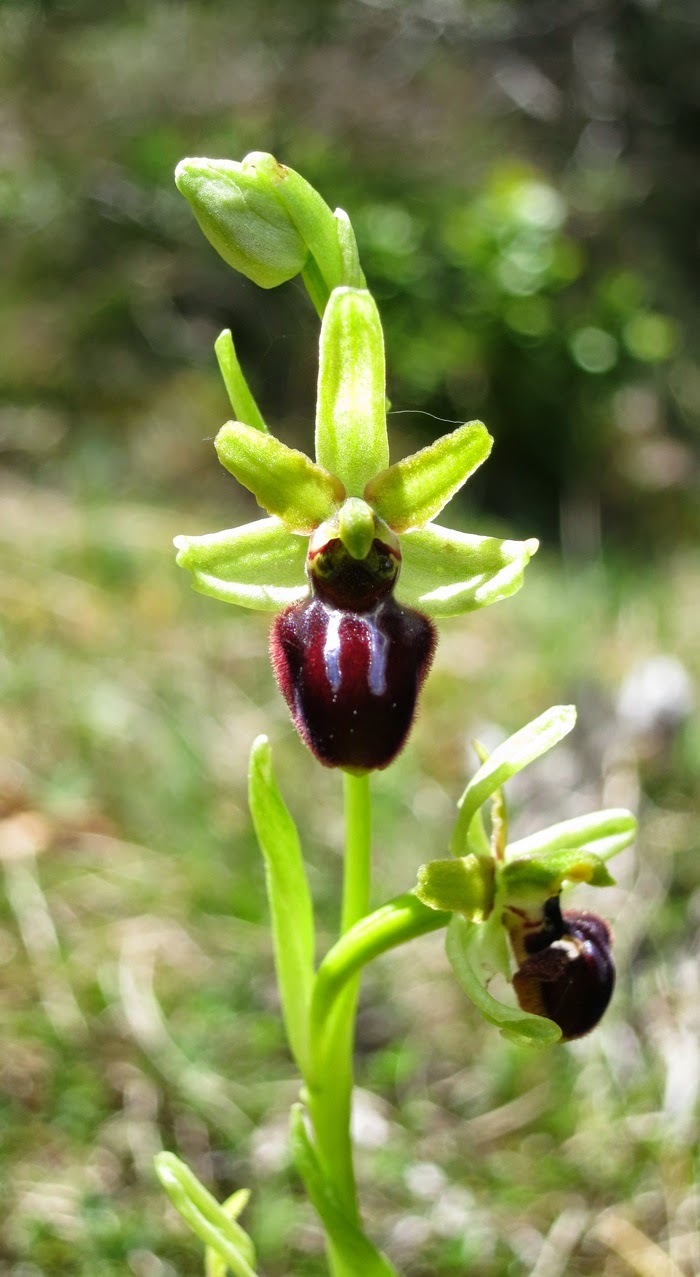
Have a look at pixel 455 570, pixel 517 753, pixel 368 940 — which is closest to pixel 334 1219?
pixel 368 940

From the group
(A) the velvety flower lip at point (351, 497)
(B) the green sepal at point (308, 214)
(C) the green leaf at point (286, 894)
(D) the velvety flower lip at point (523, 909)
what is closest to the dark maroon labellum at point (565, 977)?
(D) the velvety flower lip at point (523, 909)

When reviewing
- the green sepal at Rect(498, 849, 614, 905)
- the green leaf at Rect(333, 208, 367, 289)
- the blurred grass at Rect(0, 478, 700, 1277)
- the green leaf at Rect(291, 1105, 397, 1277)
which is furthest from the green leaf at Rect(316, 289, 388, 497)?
the blurred grass at Rect(0, 478, 700, 1277)

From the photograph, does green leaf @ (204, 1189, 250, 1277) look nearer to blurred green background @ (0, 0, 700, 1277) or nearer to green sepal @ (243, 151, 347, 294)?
blurred green background @ (0, 0, 700, 1277)

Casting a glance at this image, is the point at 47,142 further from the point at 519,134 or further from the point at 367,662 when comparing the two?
the point at 367,662

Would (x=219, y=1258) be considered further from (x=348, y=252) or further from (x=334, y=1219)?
(x=348, y=252)

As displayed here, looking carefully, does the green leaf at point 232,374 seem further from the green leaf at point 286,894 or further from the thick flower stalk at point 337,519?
the green leaf at point 286,894
